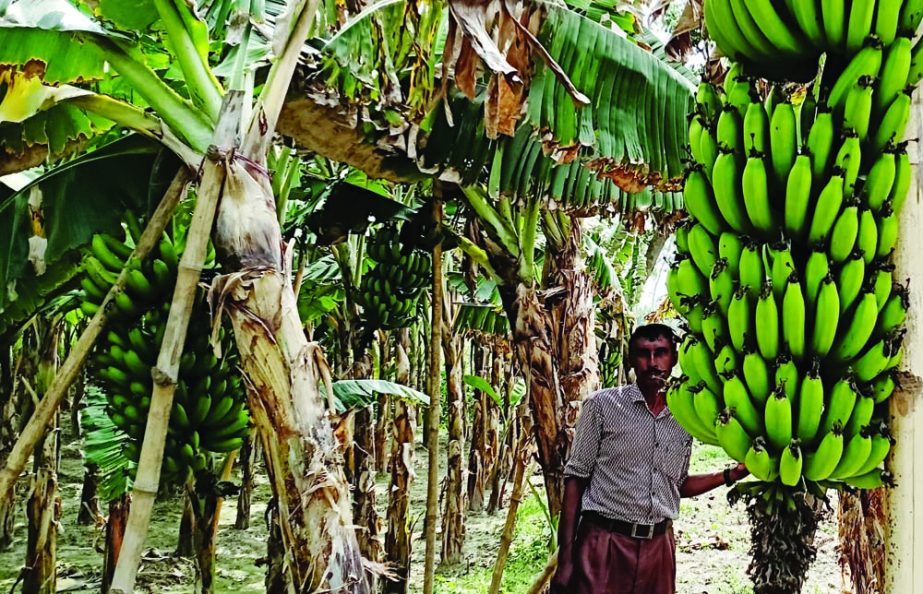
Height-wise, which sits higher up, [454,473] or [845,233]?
[845,233]

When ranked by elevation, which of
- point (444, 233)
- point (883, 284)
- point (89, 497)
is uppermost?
point (444, 233)

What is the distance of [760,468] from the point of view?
113cm

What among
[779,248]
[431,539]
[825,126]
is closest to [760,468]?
[779,248]

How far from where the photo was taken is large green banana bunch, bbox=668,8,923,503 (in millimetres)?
1090

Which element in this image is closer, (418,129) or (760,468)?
(760,468)

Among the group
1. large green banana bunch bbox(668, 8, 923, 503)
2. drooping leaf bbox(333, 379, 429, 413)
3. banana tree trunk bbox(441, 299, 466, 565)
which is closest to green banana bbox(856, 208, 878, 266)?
large green banana bunch bbox(668, 8, 923, 503)

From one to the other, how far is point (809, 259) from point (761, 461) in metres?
0.31

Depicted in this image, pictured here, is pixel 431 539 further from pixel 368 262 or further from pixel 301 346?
pixel 368 262

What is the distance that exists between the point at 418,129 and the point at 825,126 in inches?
73.9

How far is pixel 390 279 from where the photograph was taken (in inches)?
146

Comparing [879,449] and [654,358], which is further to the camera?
[654,358]

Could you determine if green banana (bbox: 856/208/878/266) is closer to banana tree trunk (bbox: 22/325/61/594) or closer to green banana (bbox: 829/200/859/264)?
green banana (bbox: 829/200/859/264)

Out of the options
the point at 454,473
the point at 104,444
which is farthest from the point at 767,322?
the point at 454,473

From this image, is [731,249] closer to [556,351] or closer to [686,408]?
[686,408]
